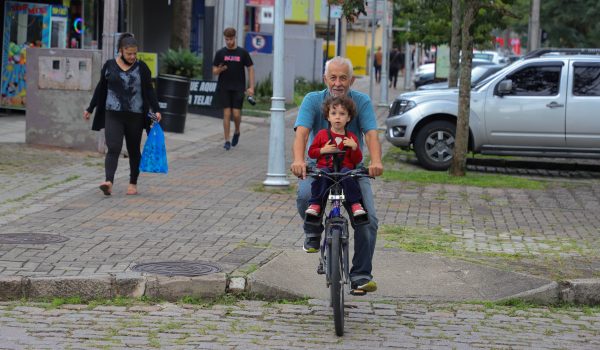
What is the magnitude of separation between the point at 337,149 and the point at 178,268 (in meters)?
1.88

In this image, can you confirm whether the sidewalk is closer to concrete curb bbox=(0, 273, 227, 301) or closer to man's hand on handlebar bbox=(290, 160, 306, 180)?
concrete curb bbox=(0, 273, 227, 301)

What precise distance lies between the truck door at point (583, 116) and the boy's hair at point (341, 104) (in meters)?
9.98

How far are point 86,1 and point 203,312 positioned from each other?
1653 centimetres

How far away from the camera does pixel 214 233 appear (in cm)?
980

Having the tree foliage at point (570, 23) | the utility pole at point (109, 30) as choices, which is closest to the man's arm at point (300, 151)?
the utility pole at point (109, 30)

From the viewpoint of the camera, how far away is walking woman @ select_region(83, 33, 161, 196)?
11.8m

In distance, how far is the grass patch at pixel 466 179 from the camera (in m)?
14.4

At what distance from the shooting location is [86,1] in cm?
2275

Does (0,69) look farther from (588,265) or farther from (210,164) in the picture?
(588,265)

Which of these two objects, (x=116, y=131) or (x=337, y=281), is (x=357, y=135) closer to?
(x=337, y=281)

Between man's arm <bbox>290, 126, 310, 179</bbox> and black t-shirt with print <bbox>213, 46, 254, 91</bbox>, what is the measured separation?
10683 millimetres

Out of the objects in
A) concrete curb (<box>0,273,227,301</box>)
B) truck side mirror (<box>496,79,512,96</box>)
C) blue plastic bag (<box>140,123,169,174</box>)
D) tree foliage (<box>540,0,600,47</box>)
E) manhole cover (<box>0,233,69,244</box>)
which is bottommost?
concrete curb (<box>0,273,227,301</box>)

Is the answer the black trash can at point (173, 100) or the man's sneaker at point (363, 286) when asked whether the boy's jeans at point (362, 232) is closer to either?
the man's sneaker at point (363, 286)

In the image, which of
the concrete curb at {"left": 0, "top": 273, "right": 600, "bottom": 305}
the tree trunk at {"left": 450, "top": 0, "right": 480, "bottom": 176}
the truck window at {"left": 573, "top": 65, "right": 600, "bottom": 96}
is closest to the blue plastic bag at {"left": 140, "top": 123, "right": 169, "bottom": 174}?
the concrete curb at {"left": 0, "top": 273, "right": 600, "bottom": 305}
